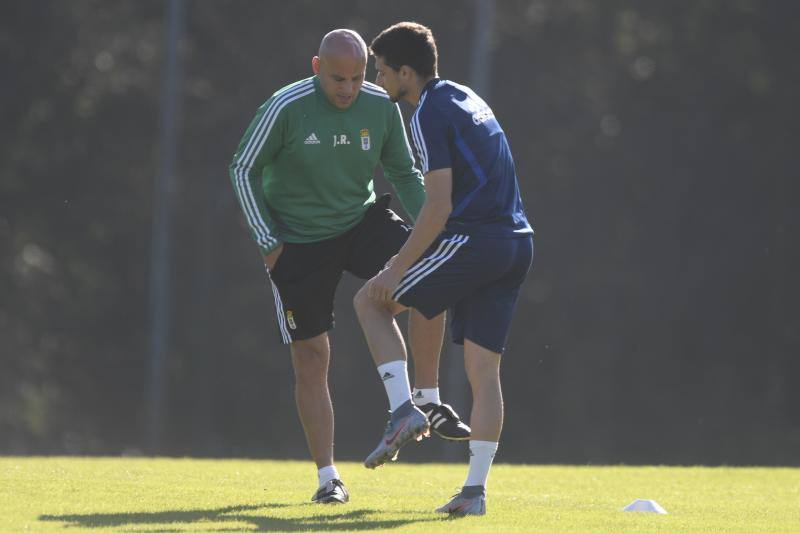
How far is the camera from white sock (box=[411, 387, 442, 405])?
700cm

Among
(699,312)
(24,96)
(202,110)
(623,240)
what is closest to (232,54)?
(202,110)

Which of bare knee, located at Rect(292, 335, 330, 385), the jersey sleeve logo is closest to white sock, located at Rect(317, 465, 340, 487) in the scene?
bare knee, located at Rect(292, 335, 330, 385)

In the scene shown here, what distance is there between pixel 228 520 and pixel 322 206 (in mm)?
1674

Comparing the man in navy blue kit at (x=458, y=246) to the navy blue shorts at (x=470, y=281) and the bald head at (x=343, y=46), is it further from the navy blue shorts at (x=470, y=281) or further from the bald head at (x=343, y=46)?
the bald head at (x=343, y=46)

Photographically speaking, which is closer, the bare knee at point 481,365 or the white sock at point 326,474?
the bare knee at point 481,365

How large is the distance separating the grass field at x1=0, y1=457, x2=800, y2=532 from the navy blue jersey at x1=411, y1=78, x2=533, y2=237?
4.15 ft

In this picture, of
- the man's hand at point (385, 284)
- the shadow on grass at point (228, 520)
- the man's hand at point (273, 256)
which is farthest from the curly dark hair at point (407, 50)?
the shadow on grass at point (228, 520)

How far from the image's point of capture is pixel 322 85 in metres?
7.04

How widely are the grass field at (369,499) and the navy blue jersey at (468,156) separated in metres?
1.26

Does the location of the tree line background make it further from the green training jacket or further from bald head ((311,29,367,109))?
bald head ((311,29,367,109))

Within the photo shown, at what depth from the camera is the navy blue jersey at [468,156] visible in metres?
6.31

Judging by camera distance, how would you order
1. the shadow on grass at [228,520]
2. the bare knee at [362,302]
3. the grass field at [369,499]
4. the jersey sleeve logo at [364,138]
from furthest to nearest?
the jersey sleeve logo at [364,138] < the bare knee at [362,302] < the grass field at [369,499] < the shadow on grass at [228,520]

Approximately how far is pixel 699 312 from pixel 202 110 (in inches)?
335

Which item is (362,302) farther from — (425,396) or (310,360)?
(310,360)
